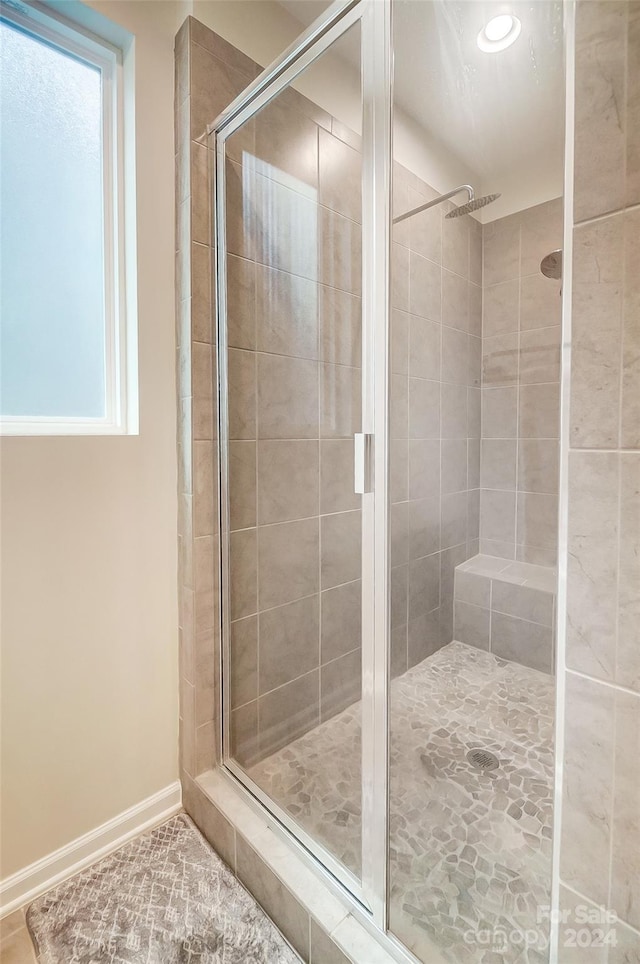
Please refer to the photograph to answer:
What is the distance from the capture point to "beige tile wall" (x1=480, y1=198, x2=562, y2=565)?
2.54 feet

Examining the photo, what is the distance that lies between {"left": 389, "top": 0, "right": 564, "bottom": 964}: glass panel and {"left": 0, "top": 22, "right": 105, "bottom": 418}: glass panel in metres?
0.87

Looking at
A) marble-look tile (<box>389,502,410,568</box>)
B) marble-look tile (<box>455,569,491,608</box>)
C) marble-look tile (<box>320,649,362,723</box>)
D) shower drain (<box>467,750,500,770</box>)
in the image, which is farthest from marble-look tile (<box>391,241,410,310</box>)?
shower drain (<box>467,750,500,770</box>)

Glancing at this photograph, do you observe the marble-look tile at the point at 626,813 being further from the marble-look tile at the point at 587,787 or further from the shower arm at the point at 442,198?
the shower arm at the point at 442,198

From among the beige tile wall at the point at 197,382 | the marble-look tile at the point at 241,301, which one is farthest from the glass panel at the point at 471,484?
the beige tile wall at the point at 197,382

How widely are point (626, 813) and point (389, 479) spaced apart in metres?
0.64

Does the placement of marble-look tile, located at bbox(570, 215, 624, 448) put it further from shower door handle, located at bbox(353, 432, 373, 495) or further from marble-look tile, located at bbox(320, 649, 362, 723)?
marble-look tile, located at bbox(320, 649, 362, 723)

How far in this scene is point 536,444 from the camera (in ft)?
2.97

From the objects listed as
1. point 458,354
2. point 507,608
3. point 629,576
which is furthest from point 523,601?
point 458,354

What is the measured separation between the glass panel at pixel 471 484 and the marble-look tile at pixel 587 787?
20 centimetres

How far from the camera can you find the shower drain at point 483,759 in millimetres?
1133

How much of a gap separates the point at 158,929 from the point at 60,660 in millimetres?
656

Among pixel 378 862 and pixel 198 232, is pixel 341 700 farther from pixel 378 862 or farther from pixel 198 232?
pixel 198 232

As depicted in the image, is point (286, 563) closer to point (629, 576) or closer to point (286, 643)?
point (286, 643)

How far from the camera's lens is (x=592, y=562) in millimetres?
588
